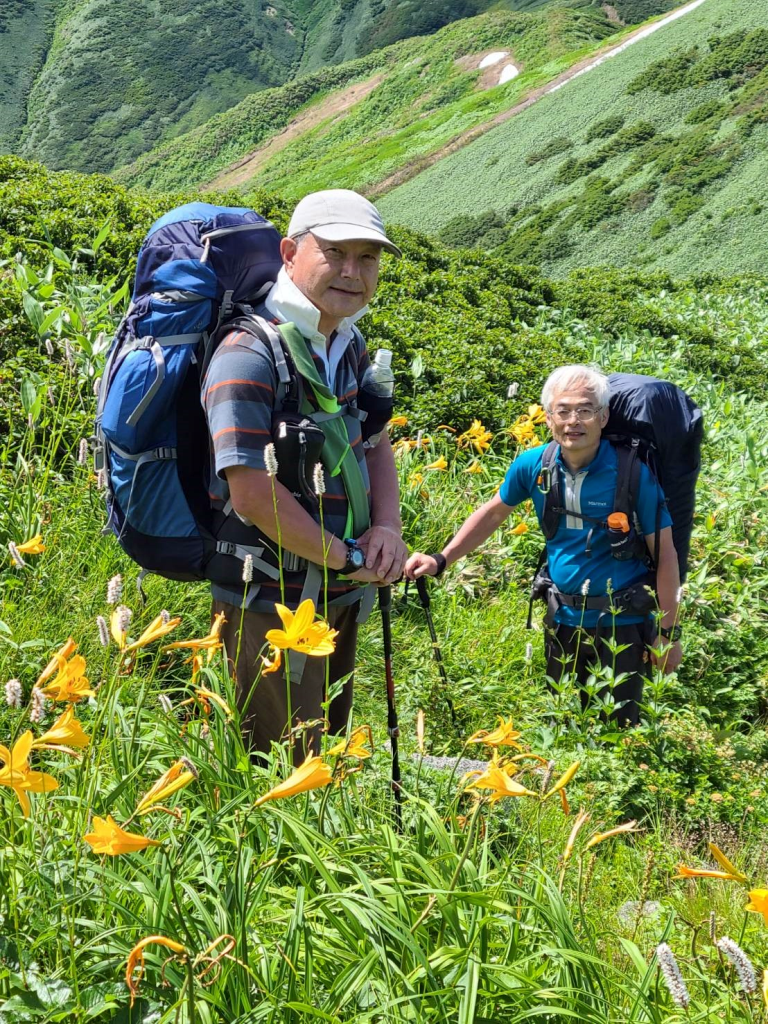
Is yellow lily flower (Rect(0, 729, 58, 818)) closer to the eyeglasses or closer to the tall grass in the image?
the tall grass

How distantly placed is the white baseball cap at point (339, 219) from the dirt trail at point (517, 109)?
5096cm

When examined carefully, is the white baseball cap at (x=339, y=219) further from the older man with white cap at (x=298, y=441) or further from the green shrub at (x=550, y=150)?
the green shrub at (x=550, y=150)

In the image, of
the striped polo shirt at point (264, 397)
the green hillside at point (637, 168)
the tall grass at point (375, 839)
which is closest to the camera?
the tall grass at point (375, 839)

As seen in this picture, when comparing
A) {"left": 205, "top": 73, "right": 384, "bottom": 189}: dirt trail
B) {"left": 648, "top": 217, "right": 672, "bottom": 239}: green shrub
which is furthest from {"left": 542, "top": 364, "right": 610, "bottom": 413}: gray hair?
{"left": 205, "top": 73, "right": 384, "bottom": 189}: dirt trail

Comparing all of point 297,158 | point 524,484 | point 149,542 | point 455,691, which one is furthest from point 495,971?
point 297,158

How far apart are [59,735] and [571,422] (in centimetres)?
257

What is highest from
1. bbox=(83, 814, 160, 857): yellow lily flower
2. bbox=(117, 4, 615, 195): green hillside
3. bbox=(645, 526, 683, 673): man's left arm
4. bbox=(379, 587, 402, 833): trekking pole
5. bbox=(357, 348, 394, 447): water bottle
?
bbox=(117, 4, 615, 195): green hillside

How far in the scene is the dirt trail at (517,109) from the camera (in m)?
51.9

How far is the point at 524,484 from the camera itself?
372cm

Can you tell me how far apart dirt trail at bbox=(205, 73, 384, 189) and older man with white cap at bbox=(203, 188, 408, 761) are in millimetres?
76003

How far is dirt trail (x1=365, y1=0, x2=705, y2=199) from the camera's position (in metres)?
51.9

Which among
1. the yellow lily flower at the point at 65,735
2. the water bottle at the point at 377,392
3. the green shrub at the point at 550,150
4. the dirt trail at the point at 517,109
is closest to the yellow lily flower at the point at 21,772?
the yellow lily flower at the point at 65,735

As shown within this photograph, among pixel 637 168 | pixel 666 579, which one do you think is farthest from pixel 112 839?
pixel 637 168

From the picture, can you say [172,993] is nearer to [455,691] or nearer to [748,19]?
[455,691]
